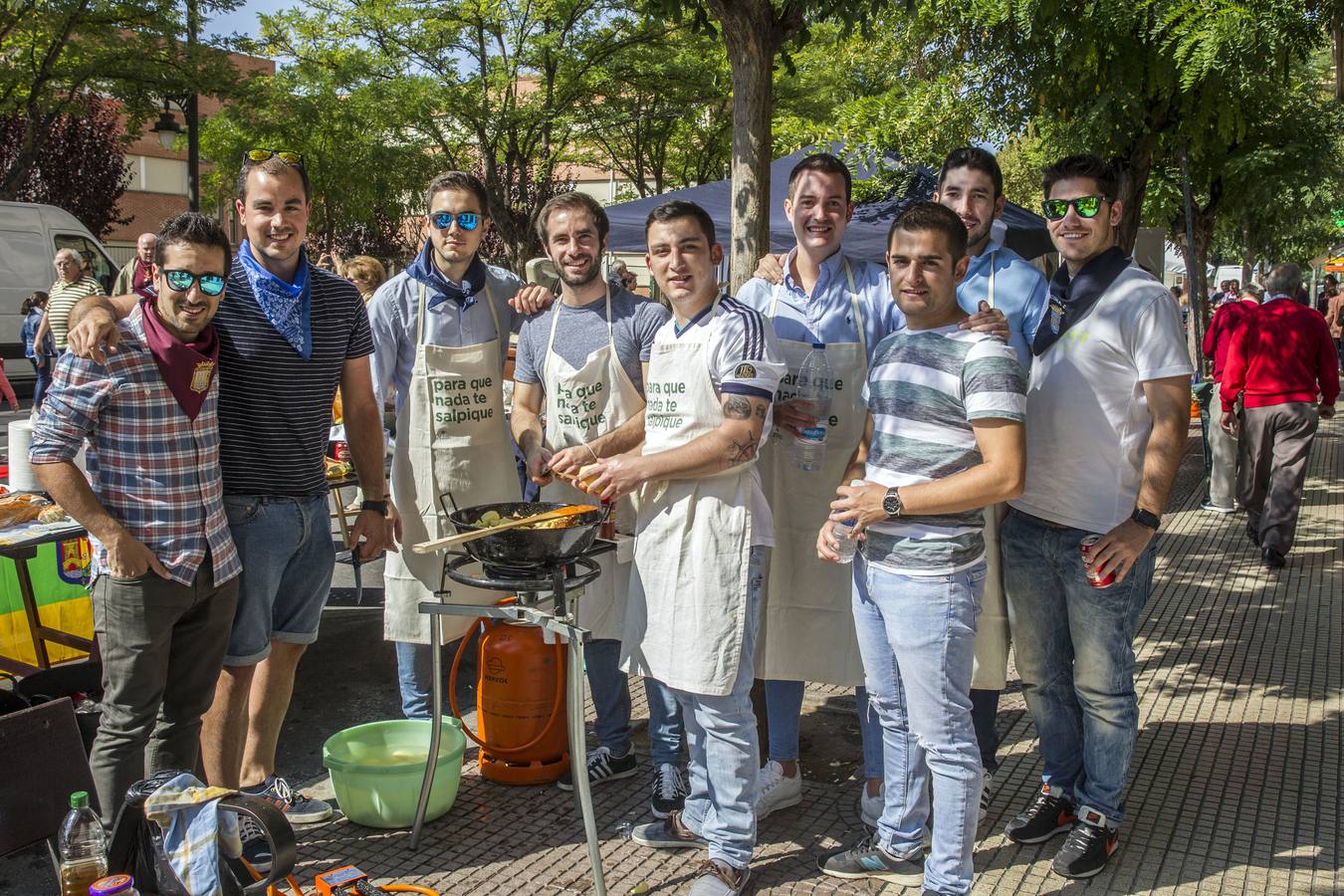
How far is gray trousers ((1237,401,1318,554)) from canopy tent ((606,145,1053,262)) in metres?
2.11

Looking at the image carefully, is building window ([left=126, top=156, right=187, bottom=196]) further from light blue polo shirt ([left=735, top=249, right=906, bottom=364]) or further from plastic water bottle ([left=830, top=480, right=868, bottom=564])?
→ plastic water bottle ([left=830, top=480, right=868, bottom=564])

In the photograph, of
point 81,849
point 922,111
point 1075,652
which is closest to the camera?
point 81,849

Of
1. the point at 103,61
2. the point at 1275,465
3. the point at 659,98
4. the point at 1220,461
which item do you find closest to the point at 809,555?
the point at 1275,465

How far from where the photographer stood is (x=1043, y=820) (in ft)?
12.1

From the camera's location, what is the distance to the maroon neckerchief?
314 centimetres

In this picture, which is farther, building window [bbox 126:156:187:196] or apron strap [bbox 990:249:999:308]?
building window [bbox 126:156:187:196]

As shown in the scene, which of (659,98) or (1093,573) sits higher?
(659,98)

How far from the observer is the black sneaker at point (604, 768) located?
4.19 m

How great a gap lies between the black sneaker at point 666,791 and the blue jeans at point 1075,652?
1.22 m

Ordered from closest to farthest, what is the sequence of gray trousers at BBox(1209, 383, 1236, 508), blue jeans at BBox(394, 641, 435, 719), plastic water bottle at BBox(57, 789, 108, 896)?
plastic water bottle at BBox(57, 789, 108, 896)
blue jeans at BBox(394, 641, 435, 719)
gray trousers at BBox(1209, 383, 1236, 508)

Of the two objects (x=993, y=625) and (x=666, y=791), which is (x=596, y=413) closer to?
(x=666, y=791)

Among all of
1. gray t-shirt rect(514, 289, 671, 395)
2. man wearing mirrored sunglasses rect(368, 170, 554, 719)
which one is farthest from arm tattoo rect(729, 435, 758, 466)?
man wearing mirrored sunglasses rect(368, 170, 554, 719)

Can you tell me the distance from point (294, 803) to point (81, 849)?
37.5 inches

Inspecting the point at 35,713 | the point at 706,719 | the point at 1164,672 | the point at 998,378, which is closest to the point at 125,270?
the point at 35,713
